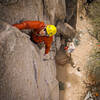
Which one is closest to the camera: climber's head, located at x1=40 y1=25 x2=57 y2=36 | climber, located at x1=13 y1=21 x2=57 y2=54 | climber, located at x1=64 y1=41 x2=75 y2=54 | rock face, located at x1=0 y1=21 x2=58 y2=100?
rock face, located at x1=0 y1=21 x2=58 y2=100

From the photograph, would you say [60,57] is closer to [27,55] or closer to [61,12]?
[61,12]

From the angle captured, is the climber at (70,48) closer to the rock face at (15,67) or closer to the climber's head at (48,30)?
the climber's head at (48,30)

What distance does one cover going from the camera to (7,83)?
220 cm

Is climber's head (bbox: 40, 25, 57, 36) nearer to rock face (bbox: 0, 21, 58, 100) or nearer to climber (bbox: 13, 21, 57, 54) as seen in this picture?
climber (bbox: 13, 21, 57, 54)

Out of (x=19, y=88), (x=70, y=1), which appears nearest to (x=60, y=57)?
(x=70, y=1)

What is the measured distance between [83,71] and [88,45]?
1.77 m

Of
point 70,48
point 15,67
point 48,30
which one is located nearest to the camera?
point 15,67

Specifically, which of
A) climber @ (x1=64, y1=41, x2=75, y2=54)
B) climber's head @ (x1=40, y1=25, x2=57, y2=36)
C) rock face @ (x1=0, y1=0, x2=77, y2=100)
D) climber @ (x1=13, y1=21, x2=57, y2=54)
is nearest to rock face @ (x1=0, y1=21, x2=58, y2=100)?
rock face @ (x1=0, y1=0, x2=77, y2=100)

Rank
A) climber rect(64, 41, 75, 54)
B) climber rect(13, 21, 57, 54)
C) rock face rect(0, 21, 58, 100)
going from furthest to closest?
climber rect(64, 41, 75, 54) → climber rect(13, 21, 57, 54) → rock face rect(0, 21, 58, 100)

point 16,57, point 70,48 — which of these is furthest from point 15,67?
point 70,48

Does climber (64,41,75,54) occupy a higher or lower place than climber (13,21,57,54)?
lower

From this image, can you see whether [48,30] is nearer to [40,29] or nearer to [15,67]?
[40,29]

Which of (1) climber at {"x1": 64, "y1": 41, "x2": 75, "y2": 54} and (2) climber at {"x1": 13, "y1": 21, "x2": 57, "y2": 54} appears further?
(1) climber at {"x1": 64, "y1": 41, "x2": 75, "y2": 54}

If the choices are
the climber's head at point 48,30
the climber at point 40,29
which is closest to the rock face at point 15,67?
the climber at point 40,29
